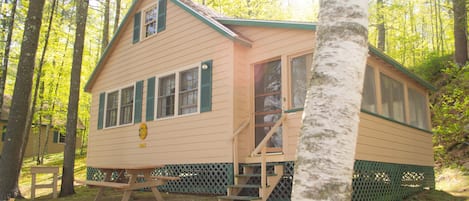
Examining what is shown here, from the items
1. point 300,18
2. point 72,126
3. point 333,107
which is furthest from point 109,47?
point 300,18

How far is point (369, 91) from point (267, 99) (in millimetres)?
2194

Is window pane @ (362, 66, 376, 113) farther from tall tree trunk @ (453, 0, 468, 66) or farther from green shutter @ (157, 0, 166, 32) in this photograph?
tall tree trunk @ (453, 0, 468, 66)

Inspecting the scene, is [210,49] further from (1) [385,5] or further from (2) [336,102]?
(1) [385,5]

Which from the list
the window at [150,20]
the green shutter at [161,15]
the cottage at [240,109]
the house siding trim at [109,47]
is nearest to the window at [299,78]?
the cottage at [240,109]

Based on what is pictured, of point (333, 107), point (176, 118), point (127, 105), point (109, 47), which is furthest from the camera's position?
point (109, 47)

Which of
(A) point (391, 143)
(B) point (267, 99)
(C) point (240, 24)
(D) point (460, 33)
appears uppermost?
(D) point (460, 33)

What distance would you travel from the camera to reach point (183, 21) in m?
9.98

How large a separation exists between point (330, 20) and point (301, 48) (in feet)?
17.0

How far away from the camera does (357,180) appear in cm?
710

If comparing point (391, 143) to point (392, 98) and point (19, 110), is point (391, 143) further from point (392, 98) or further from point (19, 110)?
point (19, 110)

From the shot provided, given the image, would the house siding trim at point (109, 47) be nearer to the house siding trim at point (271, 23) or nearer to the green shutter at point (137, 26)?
the green shutter at point (137, 26)

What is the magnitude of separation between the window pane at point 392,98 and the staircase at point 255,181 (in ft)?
10.7

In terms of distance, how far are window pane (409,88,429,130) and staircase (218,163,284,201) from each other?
518 centimetres

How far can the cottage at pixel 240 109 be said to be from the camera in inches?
293
